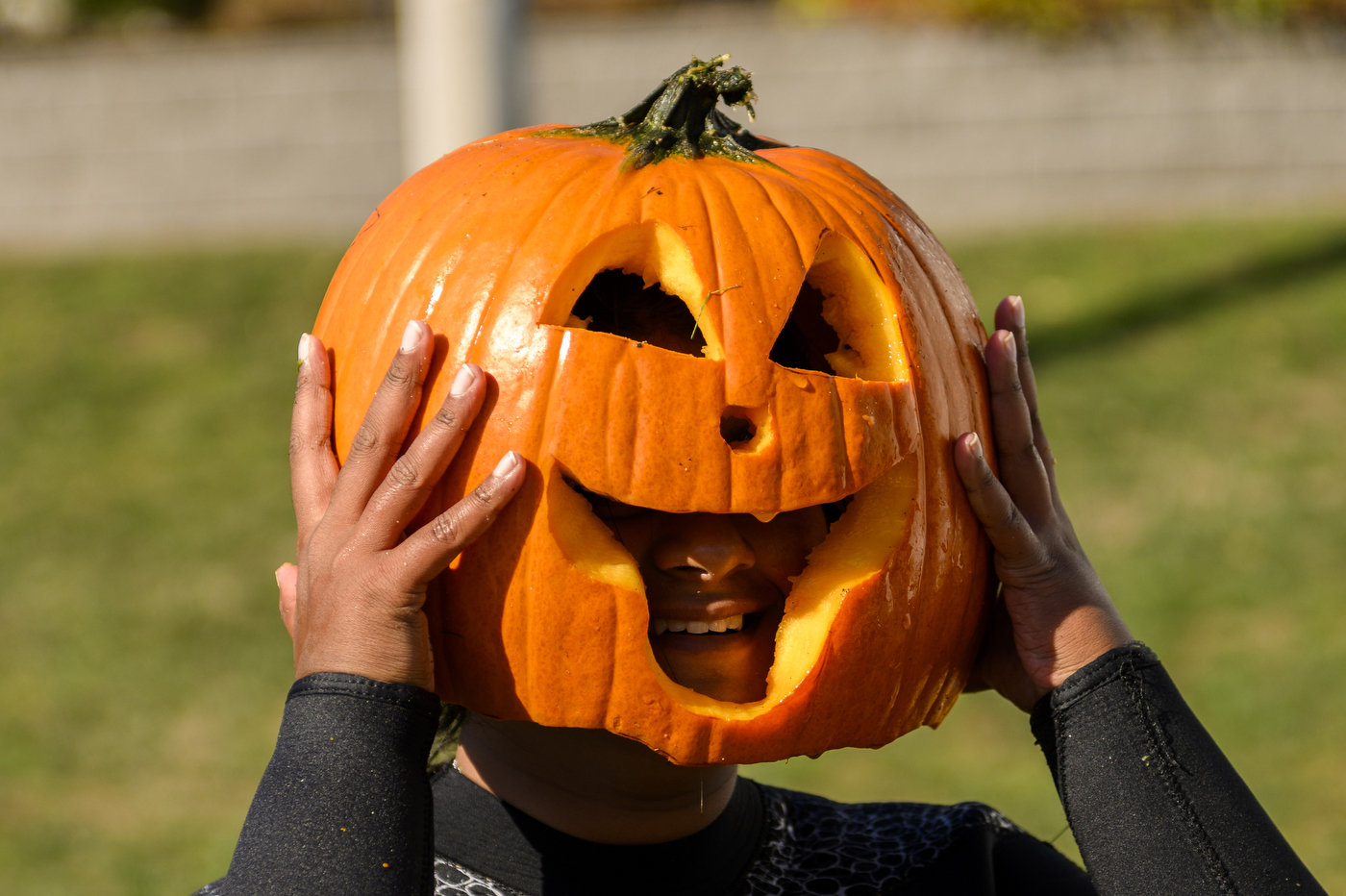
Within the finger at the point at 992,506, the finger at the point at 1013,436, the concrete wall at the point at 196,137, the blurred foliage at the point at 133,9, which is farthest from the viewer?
the blurred foliage at the point at 133,9

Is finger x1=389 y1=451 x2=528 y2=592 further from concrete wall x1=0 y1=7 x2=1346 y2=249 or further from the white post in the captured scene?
concrete wall x1=0 y1=7 x2=1346 y2=249

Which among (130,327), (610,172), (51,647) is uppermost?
(610,172)

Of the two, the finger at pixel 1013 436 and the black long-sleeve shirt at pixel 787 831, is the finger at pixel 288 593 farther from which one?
the finger at pixel 1013 436

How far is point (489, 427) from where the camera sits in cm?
168

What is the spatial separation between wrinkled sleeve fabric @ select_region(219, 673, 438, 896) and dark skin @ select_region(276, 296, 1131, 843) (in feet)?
0.15

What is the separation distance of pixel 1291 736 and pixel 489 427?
4399 mm

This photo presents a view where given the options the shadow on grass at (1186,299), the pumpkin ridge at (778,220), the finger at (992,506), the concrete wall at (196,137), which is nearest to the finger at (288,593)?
the pumpkin ridge at (778,220)

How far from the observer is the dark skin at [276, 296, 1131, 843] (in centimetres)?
166

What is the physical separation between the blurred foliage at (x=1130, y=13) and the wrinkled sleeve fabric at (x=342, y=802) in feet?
29.5

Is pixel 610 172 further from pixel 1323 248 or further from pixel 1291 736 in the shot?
pixel 1323 248

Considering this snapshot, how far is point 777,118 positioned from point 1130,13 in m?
2.67

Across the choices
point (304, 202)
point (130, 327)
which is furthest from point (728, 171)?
point (304, 202)

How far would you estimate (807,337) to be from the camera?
6.57 feet

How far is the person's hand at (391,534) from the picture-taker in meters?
1.64
